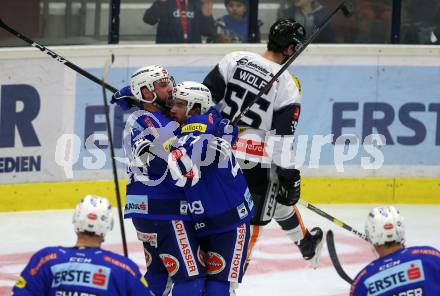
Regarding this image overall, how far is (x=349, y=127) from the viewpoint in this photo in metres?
Answer: 9.07

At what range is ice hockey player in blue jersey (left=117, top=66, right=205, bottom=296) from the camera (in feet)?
18.1

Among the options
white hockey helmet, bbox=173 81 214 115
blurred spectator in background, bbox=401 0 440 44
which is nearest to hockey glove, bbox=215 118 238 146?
white hockey helmet, bbox=173 81 214 115

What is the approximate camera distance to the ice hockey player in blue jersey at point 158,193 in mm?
5504

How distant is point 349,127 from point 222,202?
3.72 meters

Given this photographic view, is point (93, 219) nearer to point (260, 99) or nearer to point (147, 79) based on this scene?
point (147, 79)

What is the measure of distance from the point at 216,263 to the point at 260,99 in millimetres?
997

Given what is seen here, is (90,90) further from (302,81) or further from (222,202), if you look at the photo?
(222,202)

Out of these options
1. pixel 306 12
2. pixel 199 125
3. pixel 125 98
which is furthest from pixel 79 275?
pixel 306 12

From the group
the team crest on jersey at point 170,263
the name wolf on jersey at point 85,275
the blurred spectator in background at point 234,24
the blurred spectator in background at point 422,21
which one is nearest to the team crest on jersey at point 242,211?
the team crest on jersey at point 170,263

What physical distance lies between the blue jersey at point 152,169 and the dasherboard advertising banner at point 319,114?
301 cm

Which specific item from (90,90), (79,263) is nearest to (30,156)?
(90,90)

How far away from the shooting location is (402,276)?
4117 millimetres

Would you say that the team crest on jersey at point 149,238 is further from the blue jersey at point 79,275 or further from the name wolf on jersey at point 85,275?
the name wolf on jersey at point 85,275

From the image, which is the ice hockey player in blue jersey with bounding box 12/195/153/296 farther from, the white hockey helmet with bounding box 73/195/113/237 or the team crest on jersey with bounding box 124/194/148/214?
the team crest on jersey with bounding box 124/194/148/214
